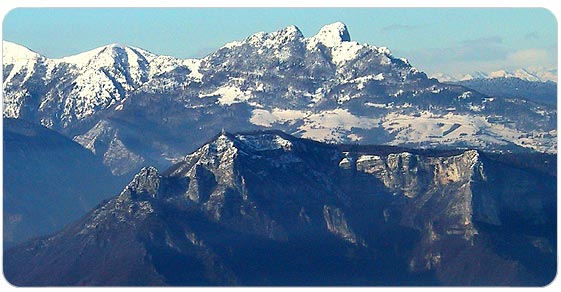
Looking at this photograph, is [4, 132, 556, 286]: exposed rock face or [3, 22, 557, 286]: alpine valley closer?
[3, 22, 557, 286]: alpine valley

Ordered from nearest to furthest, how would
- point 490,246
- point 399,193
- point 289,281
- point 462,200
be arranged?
point 289,281 < point 490,246 < point 462,200 < point 399,193

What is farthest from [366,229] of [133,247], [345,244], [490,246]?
[133,247]

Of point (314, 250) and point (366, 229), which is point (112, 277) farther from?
point (366, 229)

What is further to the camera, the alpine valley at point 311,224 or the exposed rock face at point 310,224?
the exposed rock face at point 310,224

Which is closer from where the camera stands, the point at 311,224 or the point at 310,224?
the point at 310,224

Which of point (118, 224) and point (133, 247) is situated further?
point (118, 224)

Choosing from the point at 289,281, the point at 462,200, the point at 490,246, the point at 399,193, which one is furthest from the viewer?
the point at 399,193
